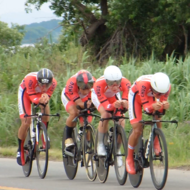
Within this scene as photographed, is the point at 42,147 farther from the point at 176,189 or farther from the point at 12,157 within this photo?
the point at 12,157

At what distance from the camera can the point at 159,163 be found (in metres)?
7.59

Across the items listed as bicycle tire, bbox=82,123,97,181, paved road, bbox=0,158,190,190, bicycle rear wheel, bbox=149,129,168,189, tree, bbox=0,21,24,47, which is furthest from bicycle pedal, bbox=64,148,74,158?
tree, bbox=0,21,24,47

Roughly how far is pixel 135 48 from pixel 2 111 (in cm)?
666

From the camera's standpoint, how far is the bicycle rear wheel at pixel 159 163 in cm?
741

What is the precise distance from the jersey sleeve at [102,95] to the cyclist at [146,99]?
46cm

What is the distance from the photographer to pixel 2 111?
1617cm

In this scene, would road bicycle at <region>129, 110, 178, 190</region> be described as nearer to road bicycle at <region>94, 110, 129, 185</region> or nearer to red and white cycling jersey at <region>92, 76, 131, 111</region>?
road bicycle at <region>94, 110, 129, 185</region>

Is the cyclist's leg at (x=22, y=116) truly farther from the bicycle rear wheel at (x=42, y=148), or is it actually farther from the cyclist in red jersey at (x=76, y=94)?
the cyclist in red jersey at (x=76, y=94)

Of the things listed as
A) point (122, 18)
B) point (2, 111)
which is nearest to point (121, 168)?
point (2, 111)

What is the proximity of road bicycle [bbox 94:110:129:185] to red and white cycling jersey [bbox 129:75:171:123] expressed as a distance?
0.35 m

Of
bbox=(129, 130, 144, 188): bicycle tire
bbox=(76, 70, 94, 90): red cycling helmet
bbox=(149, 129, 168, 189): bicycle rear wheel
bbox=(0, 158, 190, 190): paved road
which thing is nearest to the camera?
bbox=(149, 129, 168, 189): bicycle rear wheel

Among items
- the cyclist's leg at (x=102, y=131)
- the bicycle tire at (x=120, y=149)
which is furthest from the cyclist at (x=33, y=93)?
the bicycle tire at (x=120, y=149)

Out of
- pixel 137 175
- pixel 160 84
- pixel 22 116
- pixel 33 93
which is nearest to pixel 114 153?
pixel 137 175

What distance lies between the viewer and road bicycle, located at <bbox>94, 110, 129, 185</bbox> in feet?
27.7
